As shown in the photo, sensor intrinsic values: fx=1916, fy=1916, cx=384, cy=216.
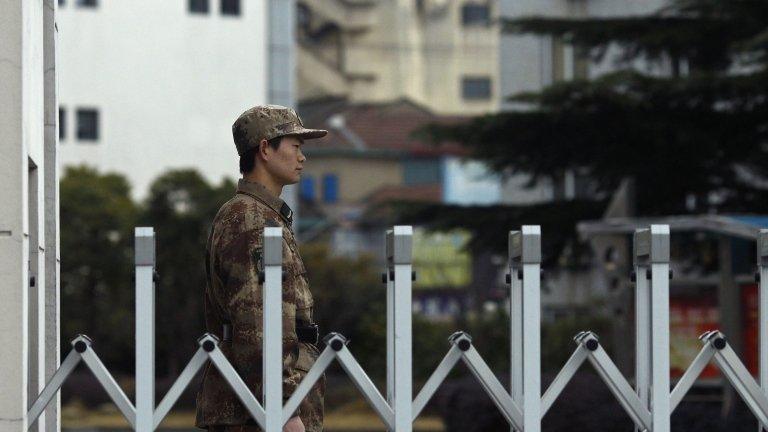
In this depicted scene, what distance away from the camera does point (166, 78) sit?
2520 inches

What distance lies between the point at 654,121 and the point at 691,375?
15643mm

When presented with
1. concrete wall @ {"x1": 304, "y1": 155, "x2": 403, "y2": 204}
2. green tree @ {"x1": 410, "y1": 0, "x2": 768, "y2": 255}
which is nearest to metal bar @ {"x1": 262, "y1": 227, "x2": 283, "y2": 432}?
green tree @ {"x1": 410, "y1": 0, "x2": 768, "y2": 255}

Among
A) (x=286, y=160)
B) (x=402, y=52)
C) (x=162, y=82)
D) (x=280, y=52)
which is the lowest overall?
(x=286, y=160)

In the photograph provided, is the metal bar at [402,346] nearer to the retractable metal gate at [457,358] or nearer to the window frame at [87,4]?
the retractable metal gate at [457,358]

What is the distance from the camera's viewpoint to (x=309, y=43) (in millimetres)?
90062

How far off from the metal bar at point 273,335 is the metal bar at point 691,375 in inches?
50.5

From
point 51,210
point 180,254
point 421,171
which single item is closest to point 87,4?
point 180,254

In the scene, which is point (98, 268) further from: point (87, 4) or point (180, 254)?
point (87, 4)

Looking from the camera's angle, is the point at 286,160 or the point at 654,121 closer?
the point at 286,160

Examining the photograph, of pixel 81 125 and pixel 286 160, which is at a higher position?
pixel 81 125

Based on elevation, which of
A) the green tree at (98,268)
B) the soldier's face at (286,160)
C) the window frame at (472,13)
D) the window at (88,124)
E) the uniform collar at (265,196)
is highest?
the window frame at (472,13)

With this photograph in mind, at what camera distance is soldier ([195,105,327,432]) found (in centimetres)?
614

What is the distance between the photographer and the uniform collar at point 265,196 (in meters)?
6.40
